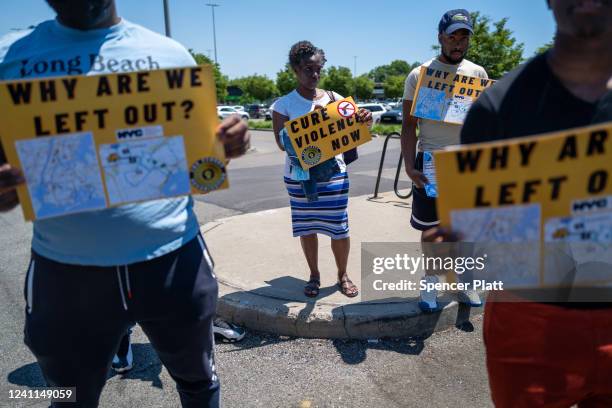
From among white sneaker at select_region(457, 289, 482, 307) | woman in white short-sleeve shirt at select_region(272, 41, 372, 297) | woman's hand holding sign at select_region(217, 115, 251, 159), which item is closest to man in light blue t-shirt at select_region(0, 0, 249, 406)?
woman's hand holding sign at select_region(217, 115, 251, 159)

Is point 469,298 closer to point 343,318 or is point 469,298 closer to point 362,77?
point 343,318

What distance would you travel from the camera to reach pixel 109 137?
1.53 metres

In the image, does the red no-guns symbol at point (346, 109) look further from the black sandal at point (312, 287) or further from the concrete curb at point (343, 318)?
the concrete curb at point (343, 318)

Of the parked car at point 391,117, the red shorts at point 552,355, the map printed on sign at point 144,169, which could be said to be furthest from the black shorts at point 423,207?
the parked car at point 391,117

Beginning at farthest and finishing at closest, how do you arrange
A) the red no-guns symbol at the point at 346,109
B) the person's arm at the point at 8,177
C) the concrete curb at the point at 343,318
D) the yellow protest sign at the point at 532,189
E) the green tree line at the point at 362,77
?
1. the green tree line at the point at 362,77
2. the red no-guns symbol at the point at 346,109
3. the concrete curb at the point at 343,318
4. the person's arm at the point at 8,177
5. the yellow protest sign at the point at 532,189

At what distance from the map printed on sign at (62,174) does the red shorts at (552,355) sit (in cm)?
142

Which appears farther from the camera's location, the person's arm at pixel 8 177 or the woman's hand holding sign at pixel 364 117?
the woman's hand holding sign at pixel 364 117

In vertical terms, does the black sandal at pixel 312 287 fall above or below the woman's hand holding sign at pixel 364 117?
below

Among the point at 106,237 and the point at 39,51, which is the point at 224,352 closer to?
Answer: the point at 106,237

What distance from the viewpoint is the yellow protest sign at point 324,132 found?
11.6 feet

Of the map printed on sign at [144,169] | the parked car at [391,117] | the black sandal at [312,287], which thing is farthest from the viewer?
the parked car at [391,117]

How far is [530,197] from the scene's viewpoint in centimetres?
135

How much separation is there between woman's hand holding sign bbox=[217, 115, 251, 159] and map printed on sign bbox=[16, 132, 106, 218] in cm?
42

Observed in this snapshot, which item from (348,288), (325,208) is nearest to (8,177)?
(325,208)
